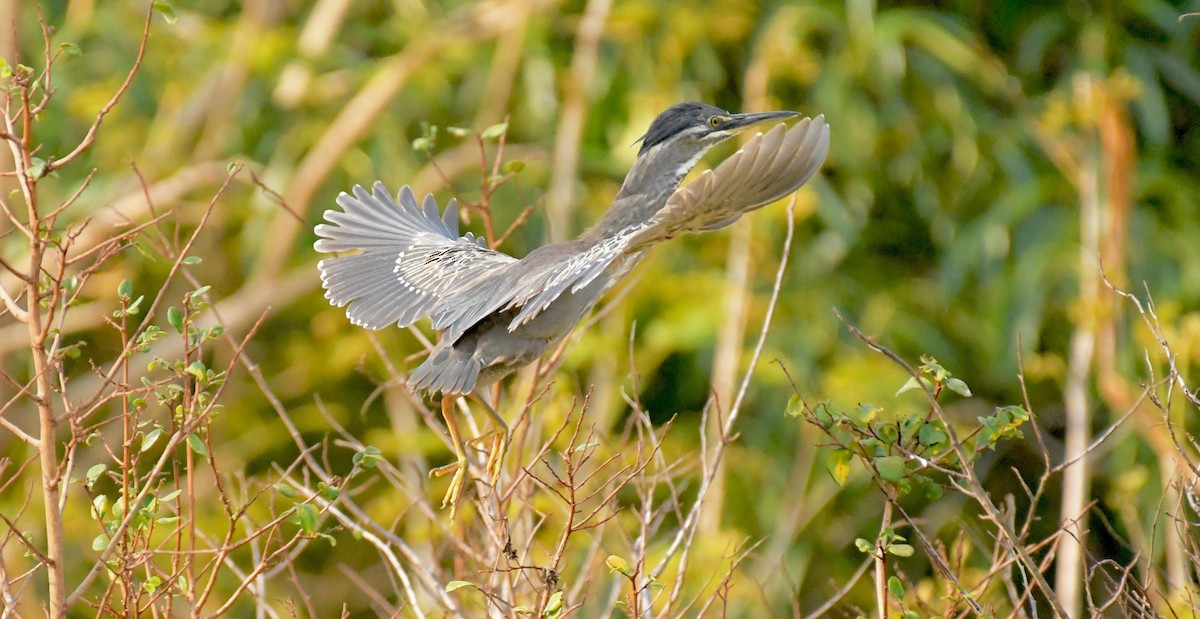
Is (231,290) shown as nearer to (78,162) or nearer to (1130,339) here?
(78,162)

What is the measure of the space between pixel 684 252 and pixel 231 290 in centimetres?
265

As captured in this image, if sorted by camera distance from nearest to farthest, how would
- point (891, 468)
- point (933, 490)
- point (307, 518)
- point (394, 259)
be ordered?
point (307, 518)
point (891, 468)
point (933, 490)
point (394, 259)

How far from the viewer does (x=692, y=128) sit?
139 inches

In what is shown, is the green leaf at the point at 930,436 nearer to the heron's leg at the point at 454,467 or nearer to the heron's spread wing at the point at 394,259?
the heron's leg at the point at 454,467

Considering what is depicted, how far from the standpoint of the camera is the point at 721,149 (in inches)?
267

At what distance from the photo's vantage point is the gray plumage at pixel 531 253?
2848 millimetres

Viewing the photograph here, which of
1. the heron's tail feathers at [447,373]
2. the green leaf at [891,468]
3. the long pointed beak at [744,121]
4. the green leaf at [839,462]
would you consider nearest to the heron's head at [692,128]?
the long pointed beak at [744,121]

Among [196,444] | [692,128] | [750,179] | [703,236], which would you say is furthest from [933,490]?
[703,236]

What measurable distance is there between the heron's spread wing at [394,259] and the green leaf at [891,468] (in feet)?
4.49

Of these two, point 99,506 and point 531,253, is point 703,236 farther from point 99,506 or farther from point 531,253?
point 99,506

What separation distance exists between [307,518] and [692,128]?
64.0 inches

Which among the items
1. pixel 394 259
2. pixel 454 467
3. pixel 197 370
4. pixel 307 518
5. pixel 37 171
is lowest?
pixel 454 467

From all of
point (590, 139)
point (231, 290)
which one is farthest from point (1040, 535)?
point (231, 290)

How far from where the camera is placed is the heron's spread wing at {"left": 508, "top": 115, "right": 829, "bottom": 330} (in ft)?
9.10
